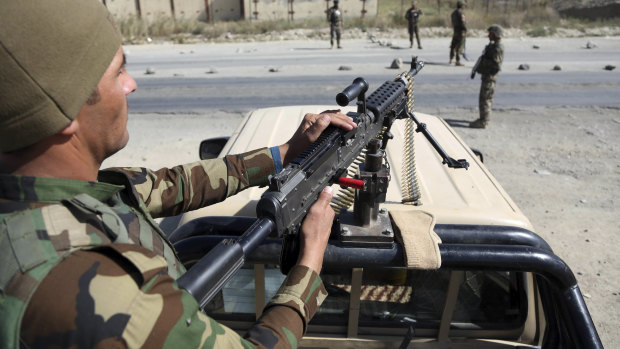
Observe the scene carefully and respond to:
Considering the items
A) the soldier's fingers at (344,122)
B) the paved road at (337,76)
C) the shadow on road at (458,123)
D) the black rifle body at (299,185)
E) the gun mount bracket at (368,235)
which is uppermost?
the soldier's fingers at (344,122)

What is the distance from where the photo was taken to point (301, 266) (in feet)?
4.56

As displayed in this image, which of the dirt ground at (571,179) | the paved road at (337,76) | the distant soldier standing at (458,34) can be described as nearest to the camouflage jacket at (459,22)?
the distant soldier standing at (458,34)

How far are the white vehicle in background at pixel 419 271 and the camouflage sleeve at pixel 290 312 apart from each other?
0.17 meters

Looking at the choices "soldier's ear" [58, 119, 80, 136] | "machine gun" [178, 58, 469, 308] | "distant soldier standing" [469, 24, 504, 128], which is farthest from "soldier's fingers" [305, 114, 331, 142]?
"distant soldier standing" [469, 24, 504, 128]

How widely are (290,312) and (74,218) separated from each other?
0.61m

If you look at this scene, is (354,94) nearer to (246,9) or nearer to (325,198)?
(325,198)

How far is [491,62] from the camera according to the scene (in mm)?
8922

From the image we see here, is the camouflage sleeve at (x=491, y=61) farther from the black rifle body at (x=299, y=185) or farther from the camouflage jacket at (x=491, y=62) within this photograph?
the black rifle body at (x=299, y=185)

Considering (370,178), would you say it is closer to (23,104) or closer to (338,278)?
(338,278)

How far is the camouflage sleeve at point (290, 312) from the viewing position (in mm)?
1193

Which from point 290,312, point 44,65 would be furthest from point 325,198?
point 44,65

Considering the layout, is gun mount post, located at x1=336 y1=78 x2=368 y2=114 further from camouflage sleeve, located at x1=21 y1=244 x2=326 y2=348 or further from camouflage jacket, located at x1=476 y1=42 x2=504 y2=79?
camouflage jacket, located at x1=476 y1=42 x2=504 y2=79

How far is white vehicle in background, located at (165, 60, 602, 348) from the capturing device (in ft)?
4.85

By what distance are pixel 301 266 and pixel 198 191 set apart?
67 centimetres
